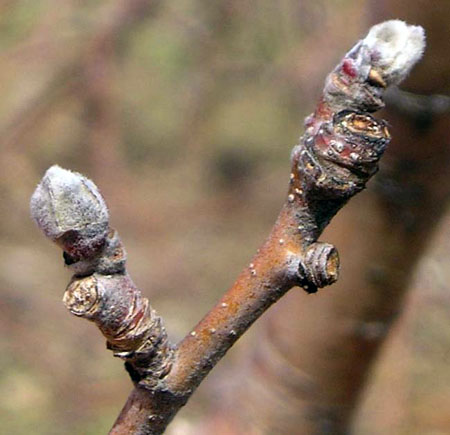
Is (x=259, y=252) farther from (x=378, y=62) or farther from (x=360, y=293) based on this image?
(x=360, y=293)

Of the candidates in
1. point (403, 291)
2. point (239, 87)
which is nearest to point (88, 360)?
point (239, 87)

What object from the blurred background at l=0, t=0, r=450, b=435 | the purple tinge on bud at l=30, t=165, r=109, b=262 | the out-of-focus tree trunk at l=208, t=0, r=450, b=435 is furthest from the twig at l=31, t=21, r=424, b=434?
the blurred background at l=0, t=0, r=450, b=435

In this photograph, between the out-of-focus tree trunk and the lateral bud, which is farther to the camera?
the out-of-focus tree trunk

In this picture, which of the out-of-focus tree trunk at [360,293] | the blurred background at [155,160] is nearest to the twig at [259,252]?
the out-of-focus tree trunk at [360,293]

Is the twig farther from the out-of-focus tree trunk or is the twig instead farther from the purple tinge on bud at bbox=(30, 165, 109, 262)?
the out-of-focus tree trunk

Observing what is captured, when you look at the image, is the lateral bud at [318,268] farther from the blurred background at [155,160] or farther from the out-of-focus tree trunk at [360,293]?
the blurred background at [155,160]

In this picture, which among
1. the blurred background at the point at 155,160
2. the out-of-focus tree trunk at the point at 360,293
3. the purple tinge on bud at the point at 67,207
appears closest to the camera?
the purple tinge on bud at the point at 67,207

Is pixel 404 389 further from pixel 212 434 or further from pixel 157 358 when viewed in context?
pixel 157 358

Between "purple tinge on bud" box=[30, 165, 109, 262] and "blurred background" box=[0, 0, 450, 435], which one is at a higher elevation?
"blurred background" box=[0, 0, 450, 435]
